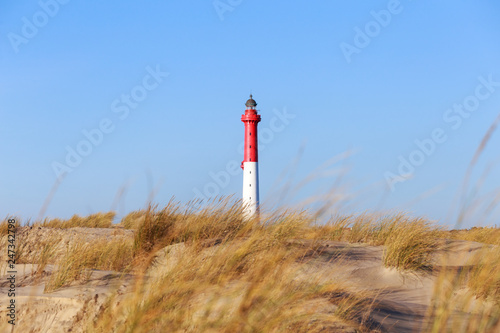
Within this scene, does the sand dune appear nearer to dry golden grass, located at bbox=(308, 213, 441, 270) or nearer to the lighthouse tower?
dry golden grass, located at bbox=(308, 213, 441, 270)

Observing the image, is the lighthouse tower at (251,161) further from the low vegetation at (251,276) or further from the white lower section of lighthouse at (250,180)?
the low vegetation at (251,276)

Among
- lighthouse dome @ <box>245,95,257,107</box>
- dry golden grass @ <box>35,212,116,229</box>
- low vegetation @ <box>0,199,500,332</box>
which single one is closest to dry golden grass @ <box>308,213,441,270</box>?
low vegetation @ <box>0,199,500,332</box>

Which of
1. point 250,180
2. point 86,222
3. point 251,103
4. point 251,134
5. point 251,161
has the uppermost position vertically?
point 251,103

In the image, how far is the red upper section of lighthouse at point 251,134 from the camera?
17547 mm

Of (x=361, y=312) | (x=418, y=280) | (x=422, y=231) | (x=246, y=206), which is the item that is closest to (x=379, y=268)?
(x=418, y=280)

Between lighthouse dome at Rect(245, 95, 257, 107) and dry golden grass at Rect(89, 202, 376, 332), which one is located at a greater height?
lighthouse dome at Rect(245, 95, 257, 107)

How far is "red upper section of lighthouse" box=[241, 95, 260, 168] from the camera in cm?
1755

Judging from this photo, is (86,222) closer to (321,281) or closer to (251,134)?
(251,134)

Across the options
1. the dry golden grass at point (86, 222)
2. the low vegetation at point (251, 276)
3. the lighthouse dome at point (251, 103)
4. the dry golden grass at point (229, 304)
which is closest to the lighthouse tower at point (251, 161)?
the lighthouse dome at point (251, 103)

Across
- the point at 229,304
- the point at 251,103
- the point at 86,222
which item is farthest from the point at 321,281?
the point at 251,103

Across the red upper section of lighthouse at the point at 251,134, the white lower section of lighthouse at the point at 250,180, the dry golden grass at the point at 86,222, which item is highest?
the red upper section of lighthouse at the point at 251,134

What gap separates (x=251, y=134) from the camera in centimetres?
1792

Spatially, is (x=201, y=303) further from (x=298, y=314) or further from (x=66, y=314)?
(x=66, y=314)

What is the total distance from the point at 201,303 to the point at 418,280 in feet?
9.73
